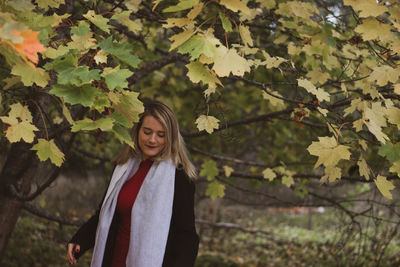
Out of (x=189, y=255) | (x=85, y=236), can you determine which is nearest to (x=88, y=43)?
(x=189, y=255)

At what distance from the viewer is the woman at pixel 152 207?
225cm

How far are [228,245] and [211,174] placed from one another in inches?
180

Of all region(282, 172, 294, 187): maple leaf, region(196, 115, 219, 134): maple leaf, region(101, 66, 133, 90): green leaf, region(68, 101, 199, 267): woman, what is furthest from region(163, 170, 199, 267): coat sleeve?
region(282, 172, 294, 187): maple leaf

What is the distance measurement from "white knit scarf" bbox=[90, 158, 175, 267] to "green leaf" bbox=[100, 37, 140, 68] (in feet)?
2.96

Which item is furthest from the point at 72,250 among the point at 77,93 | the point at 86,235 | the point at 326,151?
the point at 326,151

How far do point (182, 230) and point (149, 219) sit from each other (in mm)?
206

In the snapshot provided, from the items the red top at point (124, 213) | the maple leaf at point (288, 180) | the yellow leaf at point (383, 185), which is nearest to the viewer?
the yellow leaf at point (383, 185)

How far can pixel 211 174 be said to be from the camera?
3.89 metres

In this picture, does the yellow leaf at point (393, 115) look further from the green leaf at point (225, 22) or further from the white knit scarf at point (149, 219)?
the white knit scarf at point (149, 219)

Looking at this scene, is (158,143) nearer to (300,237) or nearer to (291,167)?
(291,167)

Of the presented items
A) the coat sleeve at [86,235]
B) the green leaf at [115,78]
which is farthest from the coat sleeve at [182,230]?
the green leaf at [115,78]

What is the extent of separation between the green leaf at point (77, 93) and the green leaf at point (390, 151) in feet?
4.68

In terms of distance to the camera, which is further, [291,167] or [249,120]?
[291,167]

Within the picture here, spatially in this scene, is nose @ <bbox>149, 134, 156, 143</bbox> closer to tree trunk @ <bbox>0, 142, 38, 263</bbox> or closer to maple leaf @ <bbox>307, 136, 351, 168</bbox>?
maple leaf @ <bbox>307, 136, 351, 168</bbox>
